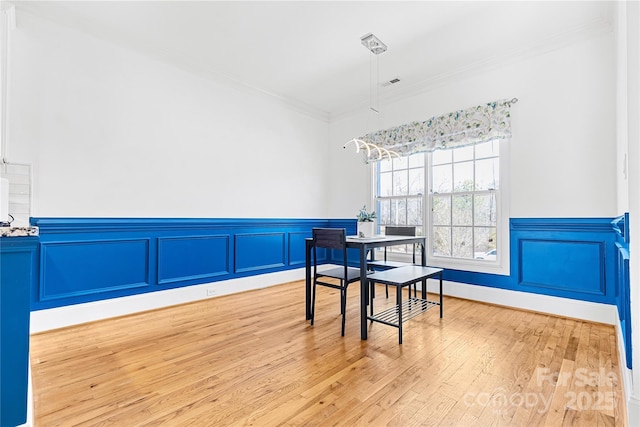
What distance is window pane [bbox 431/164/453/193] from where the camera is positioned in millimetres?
3901

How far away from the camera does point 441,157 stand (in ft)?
13.0

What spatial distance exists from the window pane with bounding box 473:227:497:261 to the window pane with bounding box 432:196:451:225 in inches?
15.1

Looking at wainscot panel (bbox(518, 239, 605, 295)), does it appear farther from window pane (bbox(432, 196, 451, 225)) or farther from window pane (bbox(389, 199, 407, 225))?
window pane (bbox(389, 199, 407, 225))

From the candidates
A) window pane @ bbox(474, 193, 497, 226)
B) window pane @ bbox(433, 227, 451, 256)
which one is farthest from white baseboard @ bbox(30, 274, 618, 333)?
window pane @ bbox(474, 193, 497, 226)

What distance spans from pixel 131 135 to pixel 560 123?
4419 millimetres

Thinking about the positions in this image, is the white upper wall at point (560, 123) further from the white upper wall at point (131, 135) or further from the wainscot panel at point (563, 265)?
the white upper wall at point (131, 135)

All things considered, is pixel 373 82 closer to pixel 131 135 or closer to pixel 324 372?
pixel 131 135

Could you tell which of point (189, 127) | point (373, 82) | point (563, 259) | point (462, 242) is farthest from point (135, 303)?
point (563, 259)

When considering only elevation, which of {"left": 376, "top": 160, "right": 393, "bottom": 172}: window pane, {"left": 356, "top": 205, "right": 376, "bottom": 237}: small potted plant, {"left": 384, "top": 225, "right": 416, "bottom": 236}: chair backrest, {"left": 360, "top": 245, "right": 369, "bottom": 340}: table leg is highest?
{"left": 376, "top": 160, "right": 393, "bottom": 172}: window pane

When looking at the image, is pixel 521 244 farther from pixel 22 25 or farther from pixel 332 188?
pixel 22 25

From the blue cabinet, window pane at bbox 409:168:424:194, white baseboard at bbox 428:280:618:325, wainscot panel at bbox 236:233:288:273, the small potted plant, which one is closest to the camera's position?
the blue cabinet

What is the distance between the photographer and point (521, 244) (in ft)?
10.8

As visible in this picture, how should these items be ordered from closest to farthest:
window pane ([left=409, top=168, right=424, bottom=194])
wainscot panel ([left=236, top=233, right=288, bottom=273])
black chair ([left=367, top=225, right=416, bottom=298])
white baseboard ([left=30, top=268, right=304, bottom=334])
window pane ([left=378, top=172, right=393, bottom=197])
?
white baseboard ([left=30, top=268, right=304, bottom=334]) < black chair ([left=367, top=225, right=416, bottom=298]) < wainscot panel ([left=236, top=233, right=288, bottom=273]) < window pane ([left=409, top=168, right=424, bottom=194]) < window pane ([left=378, top=172, right=393, bottom=197])

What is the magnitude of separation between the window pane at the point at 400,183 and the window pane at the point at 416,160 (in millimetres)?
154
